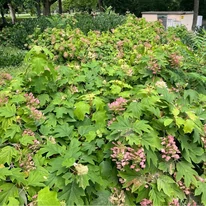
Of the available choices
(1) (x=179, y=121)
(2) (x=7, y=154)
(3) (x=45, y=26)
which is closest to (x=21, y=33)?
(3) (x=45, y=26)

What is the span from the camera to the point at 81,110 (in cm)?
202

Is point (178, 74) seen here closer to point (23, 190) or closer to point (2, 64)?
point (23, 190)

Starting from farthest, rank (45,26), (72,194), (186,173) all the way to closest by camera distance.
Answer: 1. (45,26)
2. (186,173)
3. (72,194)

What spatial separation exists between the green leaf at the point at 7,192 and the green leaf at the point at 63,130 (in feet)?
1.61

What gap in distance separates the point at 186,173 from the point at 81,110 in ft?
2.75

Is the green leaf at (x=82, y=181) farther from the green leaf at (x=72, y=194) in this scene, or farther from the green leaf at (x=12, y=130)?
the green leaf at (x=12, y=130)

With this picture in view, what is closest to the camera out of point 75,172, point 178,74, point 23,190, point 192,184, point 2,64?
point 23,190

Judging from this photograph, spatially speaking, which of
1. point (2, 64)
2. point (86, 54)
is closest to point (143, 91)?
point (86, 54)

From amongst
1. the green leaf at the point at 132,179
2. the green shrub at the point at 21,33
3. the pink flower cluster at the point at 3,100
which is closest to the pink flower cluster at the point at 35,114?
the pink flower cluster at the point at 3,100

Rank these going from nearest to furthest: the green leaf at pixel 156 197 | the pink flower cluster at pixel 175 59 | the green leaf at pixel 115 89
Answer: the green leaf at pixel 156 197 < the green leaf at pixel 115 89 < the pink flower cluster at pixel 175 59

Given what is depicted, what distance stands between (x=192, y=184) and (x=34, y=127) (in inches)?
44.2

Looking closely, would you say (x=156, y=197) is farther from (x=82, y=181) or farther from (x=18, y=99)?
(x=18, y=99)

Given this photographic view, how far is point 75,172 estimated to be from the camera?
1594 millimetres

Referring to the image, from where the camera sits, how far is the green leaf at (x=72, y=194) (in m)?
1.57
